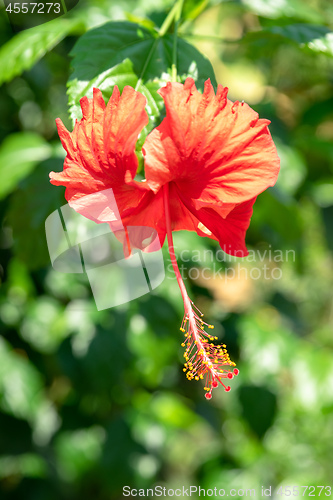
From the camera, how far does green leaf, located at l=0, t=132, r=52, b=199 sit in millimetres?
1063

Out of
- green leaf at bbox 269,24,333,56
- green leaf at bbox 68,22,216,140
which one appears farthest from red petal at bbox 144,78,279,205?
green leaf at bbox 269,24,333,56

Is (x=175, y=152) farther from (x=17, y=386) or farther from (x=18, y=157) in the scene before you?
(x=17, y=386)

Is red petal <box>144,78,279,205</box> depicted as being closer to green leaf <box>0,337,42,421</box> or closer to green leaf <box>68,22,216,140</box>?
green leaf <box>68,22,216,140</box>

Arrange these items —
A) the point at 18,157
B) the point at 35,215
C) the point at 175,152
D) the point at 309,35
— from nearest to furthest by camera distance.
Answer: the point at 175,152
the point at 309,35
the point at 35,215
the point at 18,157

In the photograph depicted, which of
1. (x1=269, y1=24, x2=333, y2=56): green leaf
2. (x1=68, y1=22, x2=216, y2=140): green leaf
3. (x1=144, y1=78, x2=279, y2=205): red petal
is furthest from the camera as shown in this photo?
(x1=269, y1=24, x2=333, y2=56): green leaf

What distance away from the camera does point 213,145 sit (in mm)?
459

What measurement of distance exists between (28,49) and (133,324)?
0.70 m

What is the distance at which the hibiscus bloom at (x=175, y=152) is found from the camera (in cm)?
44

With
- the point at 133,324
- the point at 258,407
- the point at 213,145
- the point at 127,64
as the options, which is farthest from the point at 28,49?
the point at 258,407

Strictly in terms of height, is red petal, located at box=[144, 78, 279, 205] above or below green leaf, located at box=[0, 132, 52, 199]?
above

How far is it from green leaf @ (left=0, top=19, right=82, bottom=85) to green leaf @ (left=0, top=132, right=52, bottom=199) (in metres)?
0.28

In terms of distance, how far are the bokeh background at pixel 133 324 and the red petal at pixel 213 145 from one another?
16.3 inches

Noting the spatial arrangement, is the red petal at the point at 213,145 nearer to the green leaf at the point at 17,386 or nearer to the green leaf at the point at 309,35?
the green leaf at the point at 309,35

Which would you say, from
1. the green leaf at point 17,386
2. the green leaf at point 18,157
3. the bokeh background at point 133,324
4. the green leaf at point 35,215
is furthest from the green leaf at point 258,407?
the green leaf at point 18,157
